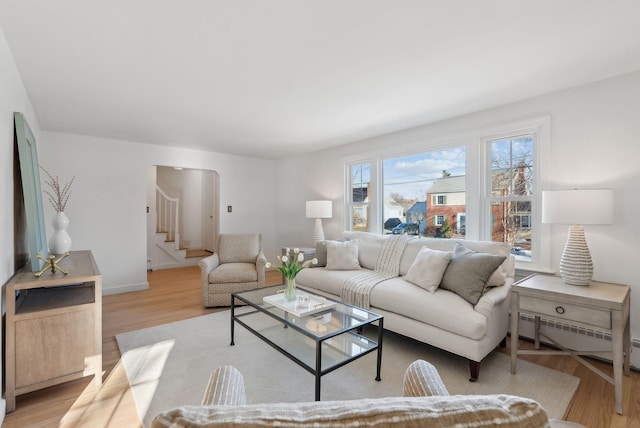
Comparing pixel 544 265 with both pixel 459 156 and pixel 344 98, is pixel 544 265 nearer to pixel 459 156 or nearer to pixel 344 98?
pixel 459 156

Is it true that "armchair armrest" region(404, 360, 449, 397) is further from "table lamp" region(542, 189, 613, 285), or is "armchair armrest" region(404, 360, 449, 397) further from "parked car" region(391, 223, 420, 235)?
"parked car" region(391, 223, 420, 235)

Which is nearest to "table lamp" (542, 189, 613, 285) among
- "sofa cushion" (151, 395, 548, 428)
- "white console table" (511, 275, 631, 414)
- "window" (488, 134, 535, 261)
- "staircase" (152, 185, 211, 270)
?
"white console table" (511, 275, 631, 414)

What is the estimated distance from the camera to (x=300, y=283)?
3469 mm

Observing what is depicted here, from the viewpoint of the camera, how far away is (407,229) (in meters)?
3.84

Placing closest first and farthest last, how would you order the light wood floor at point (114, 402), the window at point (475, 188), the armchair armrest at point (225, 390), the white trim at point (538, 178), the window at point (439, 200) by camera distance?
the armchair armrest at point (225, 390)
the light wood floor at point (114, 402)
the white trim at point (538, 178)
the window at point (475, 188)
the window at point (439, 200)

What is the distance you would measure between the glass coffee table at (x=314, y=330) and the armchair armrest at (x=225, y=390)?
0.66 metres

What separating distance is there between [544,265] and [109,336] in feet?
13.4

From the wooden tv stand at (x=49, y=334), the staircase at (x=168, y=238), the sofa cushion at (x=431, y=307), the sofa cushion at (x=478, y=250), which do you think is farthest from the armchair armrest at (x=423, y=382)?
the staircase at (x=168, y=238)

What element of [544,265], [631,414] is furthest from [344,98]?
[631,414]

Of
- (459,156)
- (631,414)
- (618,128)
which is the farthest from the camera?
(459,156)

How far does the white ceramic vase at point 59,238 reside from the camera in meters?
2.52

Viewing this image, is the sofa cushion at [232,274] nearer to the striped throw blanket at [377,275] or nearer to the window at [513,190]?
the striped throw blanket at [377,275]

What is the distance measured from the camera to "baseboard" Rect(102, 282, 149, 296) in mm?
4082

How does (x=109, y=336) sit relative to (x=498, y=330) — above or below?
below
